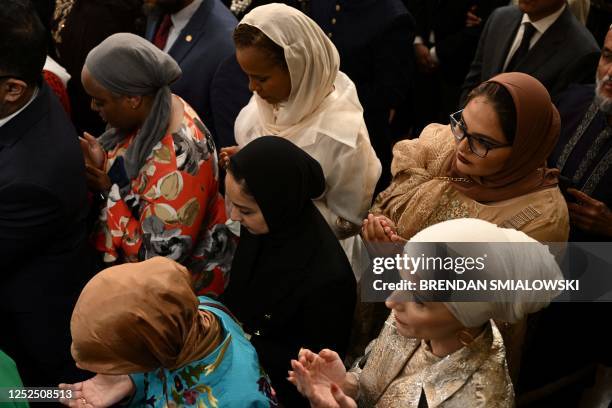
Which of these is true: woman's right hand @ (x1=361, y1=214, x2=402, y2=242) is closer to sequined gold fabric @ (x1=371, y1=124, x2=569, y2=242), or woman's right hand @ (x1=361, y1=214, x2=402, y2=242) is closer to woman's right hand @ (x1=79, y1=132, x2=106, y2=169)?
sequined gold fabric @ (x1=371, y1=124, x2=569, y2=242)

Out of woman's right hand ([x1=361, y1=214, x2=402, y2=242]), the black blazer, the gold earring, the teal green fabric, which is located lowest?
the black blazer

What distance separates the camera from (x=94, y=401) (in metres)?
1.99

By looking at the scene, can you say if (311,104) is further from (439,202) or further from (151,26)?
(151,26)

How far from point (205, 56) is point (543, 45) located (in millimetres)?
1647

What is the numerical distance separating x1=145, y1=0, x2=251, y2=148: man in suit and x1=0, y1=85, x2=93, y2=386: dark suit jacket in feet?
3.55

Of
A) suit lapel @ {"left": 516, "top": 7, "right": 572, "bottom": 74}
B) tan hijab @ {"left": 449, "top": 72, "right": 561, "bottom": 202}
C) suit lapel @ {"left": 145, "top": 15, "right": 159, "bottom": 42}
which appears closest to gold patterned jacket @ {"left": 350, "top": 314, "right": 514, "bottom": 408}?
tan hijab @ {"left": 449, "top": 72, "right": 561, "bottom": 202}

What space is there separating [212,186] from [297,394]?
0.84 m

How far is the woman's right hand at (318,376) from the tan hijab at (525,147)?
2.72 ft

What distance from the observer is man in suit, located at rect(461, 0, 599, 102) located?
3439mm

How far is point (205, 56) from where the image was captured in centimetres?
360

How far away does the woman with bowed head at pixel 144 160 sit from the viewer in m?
2.64

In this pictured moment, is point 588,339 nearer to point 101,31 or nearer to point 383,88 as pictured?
point 383,88

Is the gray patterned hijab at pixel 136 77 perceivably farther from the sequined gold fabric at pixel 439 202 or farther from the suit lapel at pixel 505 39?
the suit lapel at pixel 505 39

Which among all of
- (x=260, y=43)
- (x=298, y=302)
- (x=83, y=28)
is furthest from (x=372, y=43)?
(x=298, y=302)
